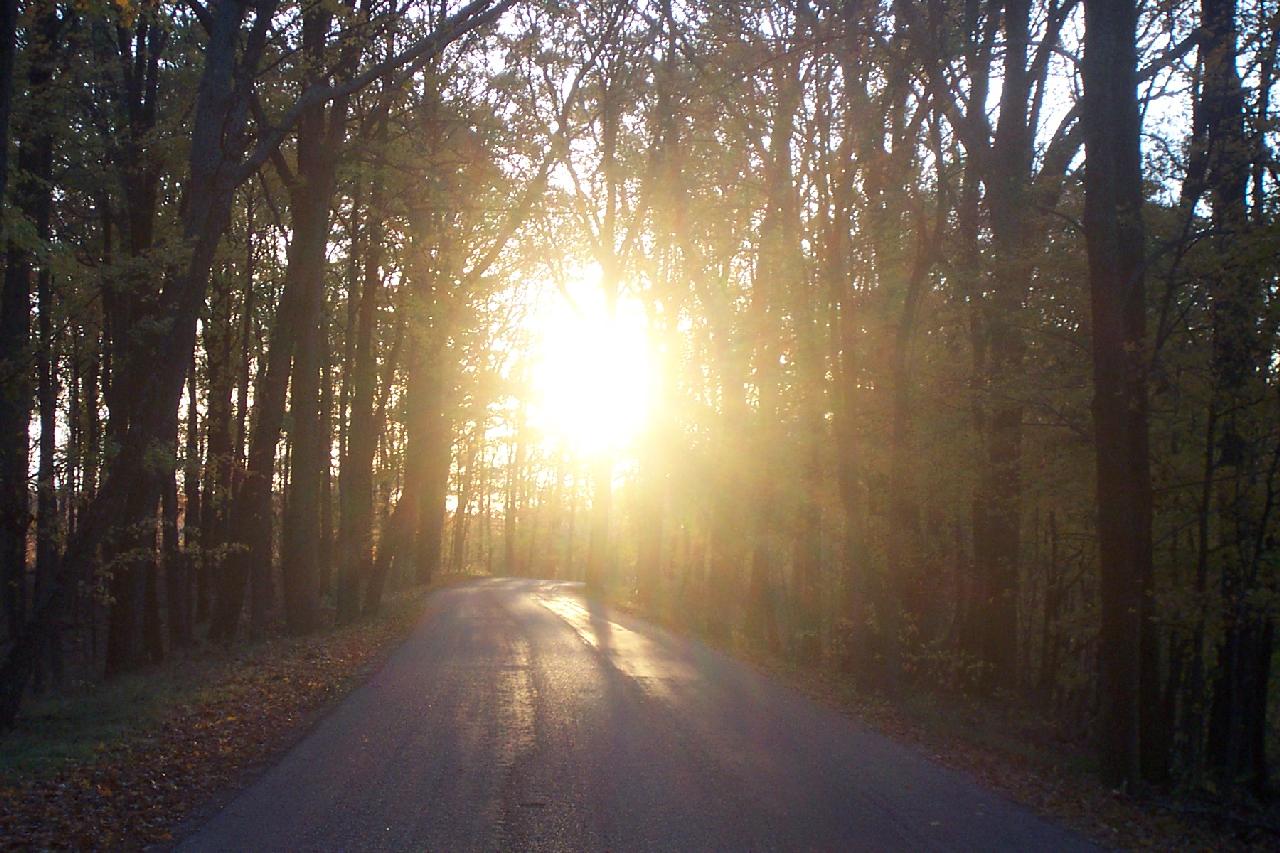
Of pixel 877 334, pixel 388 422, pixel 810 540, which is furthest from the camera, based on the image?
pixel 388 422

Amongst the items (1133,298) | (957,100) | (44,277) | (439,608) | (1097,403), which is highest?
(957,100)

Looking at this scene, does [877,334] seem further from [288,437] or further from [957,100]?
[288,437]

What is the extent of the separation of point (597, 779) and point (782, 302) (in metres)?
16.5

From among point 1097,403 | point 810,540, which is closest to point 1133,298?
point 1097,403

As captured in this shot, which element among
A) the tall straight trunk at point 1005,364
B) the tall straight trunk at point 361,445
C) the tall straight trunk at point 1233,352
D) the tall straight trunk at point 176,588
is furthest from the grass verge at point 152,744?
the tall straight trunk at point 1233,352

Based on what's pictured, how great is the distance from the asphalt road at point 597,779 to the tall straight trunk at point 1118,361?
256 cm

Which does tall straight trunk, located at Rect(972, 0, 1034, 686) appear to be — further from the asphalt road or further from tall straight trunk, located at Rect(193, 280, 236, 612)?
Answer: tall straight trunk, located at Rect(193, 280, 236, 612)

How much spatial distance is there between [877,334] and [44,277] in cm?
1769

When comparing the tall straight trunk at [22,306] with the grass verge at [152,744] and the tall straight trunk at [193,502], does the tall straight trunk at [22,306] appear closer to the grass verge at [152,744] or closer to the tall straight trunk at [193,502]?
the tall straight trunk at [193,502]

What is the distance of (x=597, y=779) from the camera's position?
900 centimetres

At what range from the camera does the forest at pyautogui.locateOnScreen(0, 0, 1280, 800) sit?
12641mm

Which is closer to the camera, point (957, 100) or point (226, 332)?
point (957, 100)

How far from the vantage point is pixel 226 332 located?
1117 inches

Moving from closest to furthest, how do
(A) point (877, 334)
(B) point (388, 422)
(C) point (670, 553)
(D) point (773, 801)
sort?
(D) point (773, 801) → (A) point (877, 334) → (B) point (388, 422) → (C) point (670, 553)
